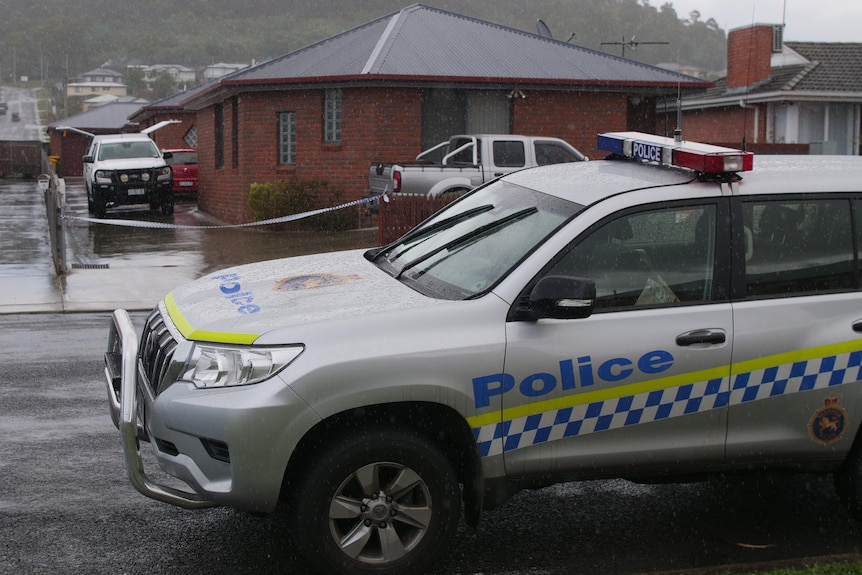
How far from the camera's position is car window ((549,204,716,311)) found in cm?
455

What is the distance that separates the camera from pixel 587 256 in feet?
14.9

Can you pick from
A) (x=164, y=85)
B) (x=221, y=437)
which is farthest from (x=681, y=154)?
(x=164, y=85)

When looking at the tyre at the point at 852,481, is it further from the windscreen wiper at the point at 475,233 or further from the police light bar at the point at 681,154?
the windscreen wiper at the point at 475,233

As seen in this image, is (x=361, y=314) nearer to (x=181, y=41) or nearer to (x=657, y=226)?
(x=657, y=226)

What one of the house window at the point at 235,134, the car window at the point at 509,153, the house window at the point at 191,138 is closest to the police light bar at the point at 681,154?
the car window at the point at 509,153

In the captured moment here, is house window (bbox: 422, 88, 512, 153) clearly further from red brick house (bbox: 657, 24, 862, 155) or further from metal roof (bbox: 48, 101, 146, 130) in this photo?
metal roof (bbox: 48, 101, 146, 130)

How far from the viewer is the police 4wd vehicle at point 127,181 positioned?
25094 mm

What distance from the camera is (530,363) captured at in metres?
4.30

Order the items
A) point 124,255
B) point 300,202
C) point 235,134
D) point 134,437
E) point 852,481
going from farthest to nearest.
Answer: point 235,134 → point 300,202 → point 124,255 → point 852,481 → point 134,437

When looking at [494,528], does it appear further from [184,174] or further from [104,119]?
[104,119]

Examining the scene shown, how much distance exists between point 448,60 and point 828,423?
60.3 ft

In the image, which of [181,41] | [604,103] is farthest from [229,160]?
[181,41]

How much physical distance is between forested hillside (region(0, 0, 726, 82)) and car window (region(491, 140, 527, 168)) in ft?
227

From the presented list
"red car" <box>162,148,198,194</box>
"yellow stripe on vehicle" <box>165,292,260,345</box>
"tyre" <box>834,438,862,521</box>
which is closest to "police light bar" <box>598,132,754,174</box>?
"tyre" <box>834,438,862,521</box>
